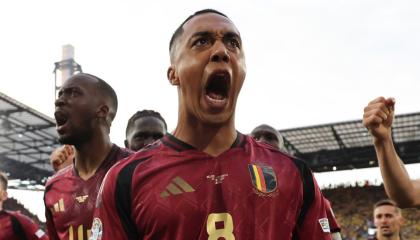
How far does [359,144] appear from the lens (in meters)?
26.5

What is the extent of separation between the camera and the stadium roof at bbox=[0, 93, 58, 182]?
73.6ft

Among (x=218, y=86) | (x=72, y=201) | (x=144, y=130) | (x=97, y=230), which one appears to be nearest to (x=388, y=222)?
(x=144, y=130)

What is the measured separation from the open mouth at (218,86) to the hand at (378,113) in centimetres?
59

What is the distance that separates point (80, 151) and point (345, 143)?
2350 cm

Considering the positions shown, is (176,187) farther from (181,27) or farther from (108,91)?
(108,91)

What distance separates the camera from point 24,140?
25734mm

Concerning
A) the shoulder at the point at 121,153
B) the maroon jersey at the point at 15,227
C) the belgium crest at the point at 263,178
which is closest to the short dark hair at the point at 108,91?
the shoulder at the point at 121,153

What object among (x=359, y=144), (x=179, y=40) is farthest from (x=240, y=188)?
(x=359, y=144)

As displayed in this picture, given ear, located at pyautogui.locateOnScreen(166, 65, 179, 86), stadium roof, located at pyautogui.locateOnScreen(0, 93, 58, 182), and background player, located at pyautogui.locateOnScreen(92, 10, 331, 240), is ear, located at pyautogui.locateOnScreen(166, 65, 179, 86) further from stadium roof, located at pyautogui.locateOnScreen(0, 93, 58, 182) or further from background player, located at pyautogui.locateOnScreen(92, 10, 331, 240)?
stadium roof, located at pyautogui.locateOnScreen(0, 93, 58, 182)

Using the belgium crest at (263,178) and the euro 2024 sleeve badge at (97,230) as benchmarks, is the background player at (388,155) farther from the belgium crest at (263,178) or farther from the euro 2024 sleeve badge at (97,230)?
the euro 2024 sleeve badge at (97,230)

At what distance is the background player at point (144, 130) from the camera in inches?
189

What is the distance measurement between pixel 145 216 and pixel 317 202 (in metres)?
0.72

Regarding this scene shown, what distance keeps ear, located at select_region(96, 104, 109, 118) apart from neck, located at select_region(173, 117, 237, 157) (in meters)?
1.63

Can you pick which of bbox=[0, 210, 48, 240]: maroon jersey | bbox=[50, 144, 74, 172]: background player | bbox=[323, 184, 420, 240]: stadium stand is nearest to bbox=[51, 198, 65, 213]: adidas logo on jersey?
bbox=[50, 144, 74, 172]: background player
